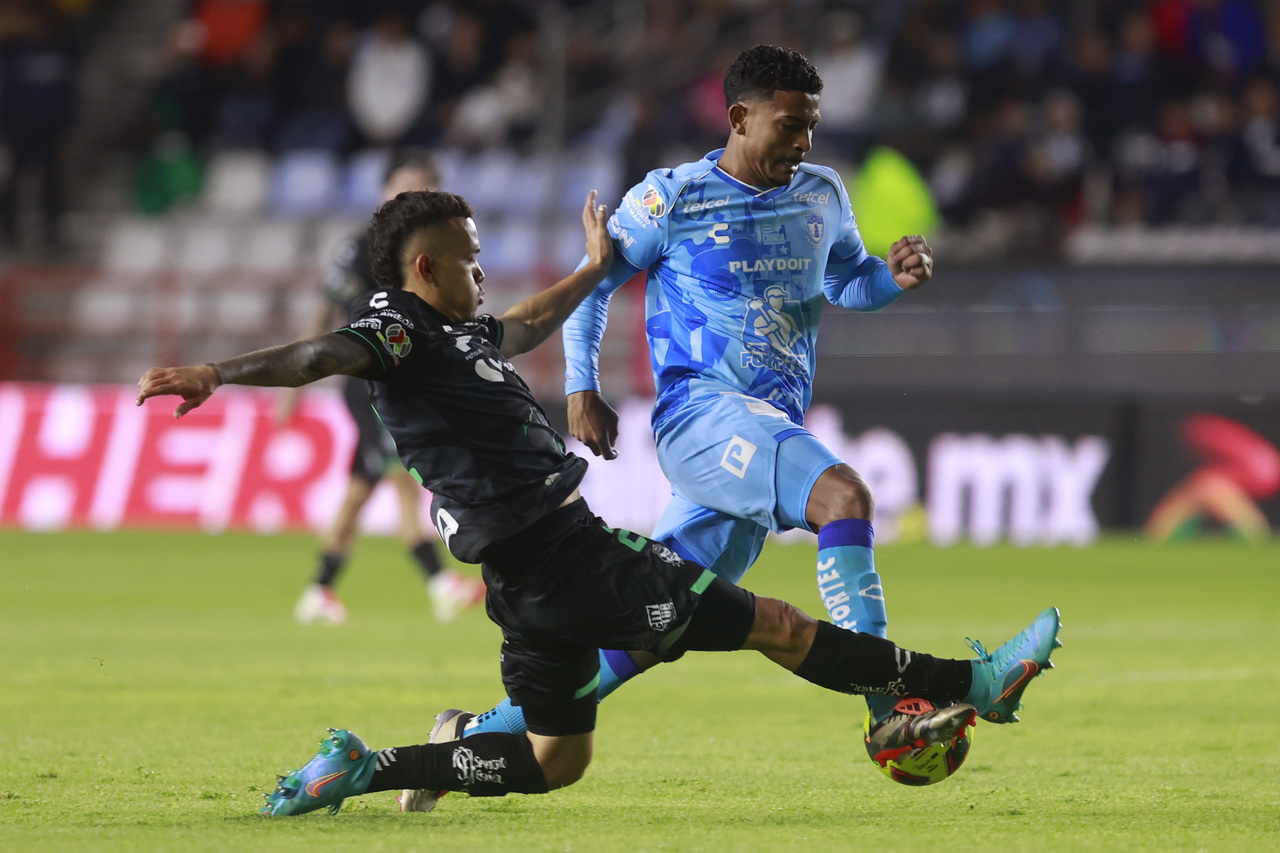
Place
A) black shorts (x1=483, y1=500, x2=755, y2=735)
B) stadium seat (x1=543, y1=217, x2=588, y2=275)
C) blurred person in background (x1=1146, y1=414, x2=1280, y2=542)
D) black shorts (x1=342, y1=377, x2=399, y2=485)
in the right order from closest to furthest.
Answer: black shorts (x1=483, y1=500, x2=755, y2=735)
black shorts (x1=342, y1=377, x2=399, y2=485)
blurred person in background (x1=1146, y1=414, x2=1280, y2=542)
stadium seat (x1=543, y1=217, x2=588, y2=275)

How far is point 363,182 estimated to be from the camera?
62.8 ft

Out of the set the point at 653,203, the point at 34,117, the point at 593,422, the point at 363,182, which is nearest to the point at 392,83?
the point at 363,182

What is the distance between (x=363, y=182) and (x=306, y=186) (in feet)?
2.36

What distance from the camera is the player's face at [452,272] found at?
→ 4.54 meters

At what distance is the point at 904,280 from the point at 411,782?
204 centimetres

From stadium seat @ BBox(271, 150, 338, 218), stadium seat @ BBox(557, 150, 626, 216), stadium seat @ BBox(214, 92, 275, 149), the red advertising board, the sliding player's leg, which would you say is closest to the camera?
the sliding player's leg

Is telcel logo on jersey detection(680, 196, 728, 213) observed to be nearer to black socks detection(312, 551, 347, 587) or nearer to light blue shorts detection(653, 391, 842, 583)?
light blue shorts detection(653, 391, 842, 583)

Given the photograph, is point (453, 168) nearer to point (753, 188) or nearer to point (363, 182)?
point (363, 182)

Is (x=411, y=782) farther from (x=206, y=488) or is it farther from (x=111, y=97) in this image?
(x=111, y=97)

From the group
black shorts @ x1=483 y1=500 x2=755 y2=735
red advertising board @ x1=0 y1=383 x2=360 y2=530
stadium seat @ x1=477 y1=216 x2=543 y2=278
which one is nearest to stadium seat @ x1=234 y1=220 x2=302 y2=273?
stadium seat @ x1=477 y1=216 x2=543 y2=278

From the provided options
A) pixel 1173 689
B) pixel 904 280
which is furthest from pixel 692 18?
pixel 904 280

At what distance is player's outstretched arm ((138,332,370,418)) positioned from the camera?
3.83m

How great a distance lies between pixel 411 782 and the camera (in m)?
4.63

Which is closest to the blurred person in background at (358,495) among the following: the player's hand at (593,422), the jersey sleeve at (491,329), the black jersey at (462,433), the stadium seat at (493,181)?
the player's hand at (593,422)
